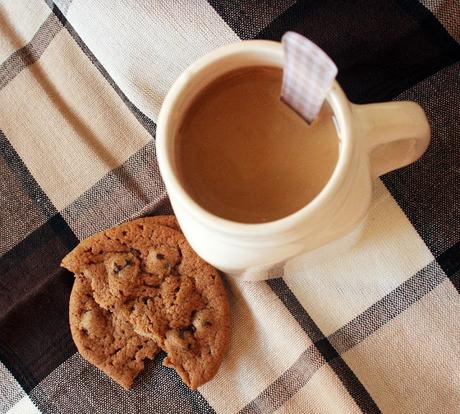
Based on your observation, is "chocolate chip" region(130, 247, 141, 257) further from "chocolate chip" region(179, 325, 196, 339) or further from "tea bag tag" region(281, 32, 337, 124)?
"tea bag tag" region(281, 32, 337, 124)

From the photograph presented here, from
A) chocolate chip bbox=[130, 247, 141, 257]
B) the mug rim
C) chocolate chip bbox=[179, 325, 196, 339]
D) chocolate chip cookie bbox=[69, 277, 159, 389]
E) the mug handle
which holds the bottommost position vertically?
chocolate chip bbox=[179, 325, 196, 339]

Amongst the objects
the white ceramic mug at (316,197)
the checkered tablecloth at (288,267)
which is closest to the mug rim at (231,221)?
the white ceramic mug at (316,197)

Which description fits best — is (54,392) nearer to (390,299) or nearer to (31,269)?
(31,269)

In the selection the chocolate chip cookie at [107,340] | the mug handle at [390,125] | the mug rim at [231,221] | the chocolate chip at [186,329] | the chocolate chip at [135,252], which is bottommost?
the chocolate chip at [186,329]

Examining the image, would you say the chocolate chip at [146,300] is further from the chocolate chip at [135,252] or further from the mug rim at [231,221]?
the mug rim at [231,221]

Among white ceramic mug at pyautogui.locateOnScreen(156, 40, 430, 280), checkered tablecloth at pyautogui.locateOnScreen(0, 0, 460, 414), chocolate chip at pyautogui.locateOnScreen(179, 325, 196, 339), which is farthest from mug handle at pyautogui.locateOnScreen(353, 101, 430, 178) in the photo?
chocolate chip at pyautogui.locateOnScreen(179, 325, 196, 339)

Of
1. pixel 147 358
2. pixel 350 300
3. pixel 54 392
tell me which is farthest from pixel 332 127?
pixel 54 392
